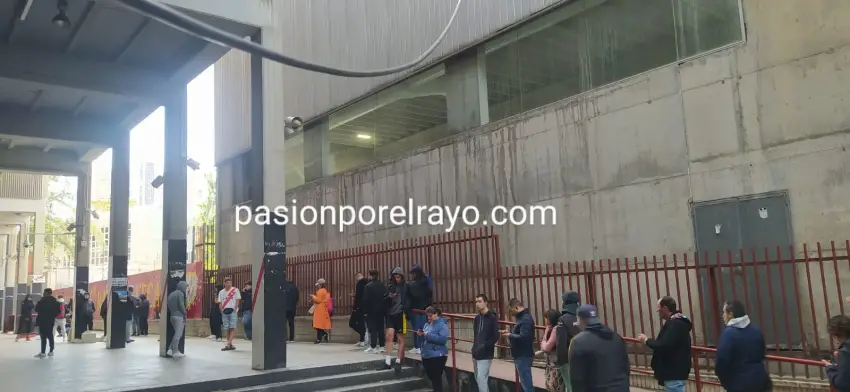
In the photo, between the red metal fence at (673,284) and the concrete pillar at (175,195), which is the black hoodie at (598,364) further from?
the concrete pillar at (175,195)

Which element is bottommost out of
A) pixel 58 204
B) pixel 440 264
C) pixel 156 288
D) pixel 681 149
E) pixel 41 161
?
pixel 156 288

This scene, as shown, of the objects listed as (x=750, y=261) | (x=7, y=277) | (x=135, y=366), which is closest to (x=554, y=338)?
(x=750, y=261)

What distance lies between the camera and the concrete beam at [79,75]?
39.4ft

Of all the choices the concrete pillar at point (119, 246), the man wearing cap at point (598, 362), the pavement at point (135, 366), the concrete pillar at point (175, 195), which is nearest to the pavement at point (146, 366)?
the pavement at point (135, 366)

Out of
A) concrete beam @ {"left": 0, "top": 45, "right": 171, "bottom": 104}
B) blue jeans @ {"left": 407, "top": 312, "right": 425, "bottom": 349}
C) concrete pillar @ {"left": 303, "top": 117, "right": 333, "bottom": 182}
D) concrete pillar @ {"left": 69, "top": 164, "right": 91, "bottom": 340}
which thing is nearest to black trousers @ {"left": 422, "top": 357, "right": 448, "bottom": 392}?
blue jeans @ {"left": 407, "top": 312, "right": 425, "bottom": 349}

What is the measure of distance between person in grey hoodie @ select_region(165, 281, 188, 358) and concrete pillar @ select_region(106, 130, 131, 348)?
4.23 metres

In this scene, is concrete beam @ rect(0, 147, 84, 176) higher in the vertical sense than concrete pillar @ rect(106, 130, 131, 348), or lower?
higher

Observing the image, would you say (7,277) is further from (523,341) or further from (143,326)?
(523,341)

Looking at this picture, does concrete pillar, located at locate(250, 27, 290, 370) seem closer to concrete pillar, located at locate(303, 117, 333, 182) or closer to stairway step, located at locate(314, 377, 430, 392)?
stairway step, located at locate(314, 377, 430, 392)

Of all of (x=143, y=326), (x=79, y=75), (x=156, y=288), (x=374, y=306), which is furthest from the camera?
(x=156, y=288)

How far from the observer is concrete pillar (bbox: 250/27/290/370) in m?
9.66

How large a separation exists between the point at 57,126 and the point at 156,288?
32.9ft

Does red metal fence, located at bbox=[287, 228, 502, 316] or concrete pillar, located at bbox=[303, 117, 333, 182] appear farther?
concrete pillar, located at bbox=[303, 117, 333, 182]

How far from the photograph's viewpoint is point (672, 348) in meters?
5.99
